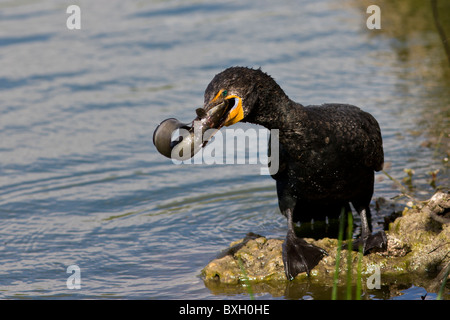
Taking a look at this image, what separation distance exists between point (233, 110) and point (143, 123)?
444 cm

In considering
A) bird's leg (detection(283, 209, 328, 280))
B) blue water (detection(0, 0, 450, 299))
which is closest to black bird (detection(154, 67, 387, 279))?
bird's leg (detection(283, 209, 328, 280))

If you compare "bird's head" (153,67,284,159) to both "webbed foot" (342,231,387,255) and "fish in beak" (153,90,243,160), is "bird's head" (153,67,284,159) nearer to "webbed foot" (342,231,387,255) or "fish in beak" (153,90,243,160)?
"fish in beak" (153,90,243,160)

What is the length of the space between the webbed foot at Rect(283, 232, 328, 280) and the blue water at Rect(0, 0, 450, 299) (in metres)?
0.54

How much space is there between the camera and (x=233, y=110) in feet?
17.1

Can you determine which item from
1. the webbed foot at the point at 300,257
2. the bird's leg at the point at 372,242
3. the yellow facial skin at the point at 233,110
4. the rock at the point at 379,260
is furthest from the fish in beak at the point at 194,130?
the bird's leg at the point at 372,242

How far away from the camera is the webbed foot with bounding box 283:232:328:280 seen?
5516 millimetres

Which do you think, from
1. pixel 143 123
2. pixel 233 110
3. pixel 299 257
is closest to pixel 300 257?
pixel 299 257

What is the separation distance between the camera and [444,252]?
544 centimetres

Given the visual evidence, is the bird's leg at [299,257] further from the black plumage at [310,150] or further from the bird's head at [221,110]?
the bird's head at [221,110]

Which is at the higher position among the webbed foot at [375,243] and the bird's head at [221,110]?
the bird's head at [221,110]

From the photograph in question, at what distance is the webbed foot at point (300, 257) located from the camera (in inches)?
217

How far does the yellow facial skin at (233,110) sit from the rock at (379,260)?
3.46 ft

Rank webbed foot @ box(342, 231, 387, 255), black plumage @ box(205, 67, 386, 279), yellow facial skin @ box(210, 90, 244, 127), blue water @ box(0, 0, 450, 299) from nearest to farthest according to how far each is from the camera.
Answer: yellow facial skin @ box(210, 90, 244, 127) < black plumage @ box(205, 67, 386, 279) < webbed foot @ box(342, 231, 387, 255) < blue water @ box(0, 0, 450, 299)

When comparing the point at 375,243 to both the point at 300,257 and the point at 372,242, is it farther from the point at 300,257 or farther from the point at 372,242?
the point at 300,257
